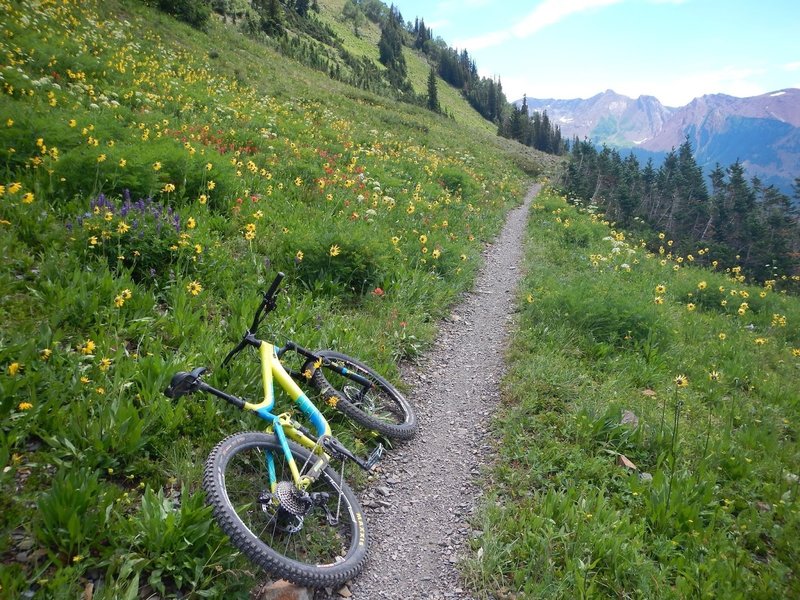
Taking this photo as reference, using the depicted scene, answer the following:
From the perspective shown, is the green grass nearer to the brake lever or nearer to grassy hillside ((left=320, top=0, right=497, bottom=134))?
the brake lever

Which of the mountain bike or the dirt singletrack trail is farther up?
the mountain bike

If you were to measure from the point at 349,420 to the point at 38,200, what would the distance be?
516cm

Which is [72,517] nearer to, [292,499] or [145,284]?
[292,499]

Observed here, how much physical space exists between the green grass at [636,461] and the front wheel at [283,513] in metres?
1.16

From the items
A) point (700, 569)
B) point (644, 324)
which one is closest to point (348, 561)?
point (700, 569)

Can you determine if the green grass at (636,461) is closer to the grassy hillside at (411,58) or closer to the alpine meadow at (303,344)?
the alpine meadow at (303,344)

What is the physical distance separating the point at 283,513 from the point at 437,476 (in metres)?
2.02

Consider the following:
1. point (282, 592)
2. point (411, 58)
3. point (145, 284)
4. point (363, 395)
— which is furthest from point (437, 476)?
point (411, 58)

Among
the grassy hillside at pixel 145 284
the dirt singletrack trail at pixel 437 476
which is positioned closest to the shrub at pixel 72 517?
the grassy hillside at pixel 145 284

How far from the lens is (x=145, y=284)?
5.53 metres

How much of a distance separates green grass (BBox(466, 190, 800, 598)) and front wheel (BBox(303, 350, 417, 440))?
1212mm

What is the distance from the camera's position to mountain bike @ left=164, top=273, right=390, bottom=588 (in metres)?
3.03

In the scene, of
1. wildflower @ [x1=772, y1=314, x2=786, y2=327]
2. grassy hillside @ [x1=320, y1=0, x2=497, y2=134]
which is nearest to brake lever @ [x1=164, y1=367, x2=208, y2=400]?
wildflower @ [x1=772, y1=314, x2=786, y2=327]

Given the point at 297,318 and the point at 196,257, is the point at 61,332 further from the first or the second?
the point at 297,318
